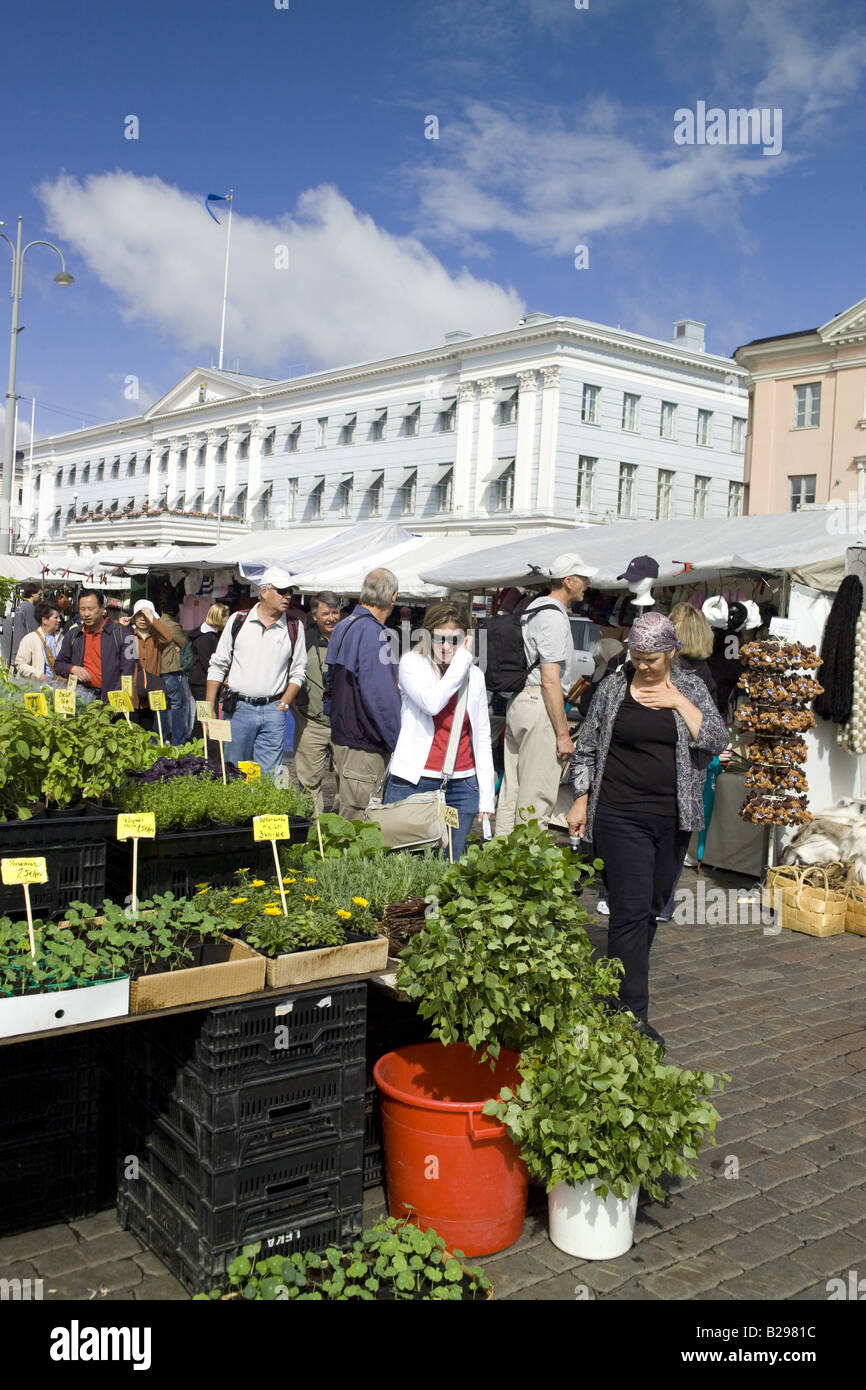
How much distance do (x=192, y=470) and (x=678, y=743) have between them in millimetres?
60033

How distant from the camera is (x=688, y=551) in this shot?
31.0ft

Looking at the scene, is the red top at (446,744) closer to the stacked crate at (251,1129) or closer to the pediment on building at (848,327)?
the stacked crate at (251,1129)

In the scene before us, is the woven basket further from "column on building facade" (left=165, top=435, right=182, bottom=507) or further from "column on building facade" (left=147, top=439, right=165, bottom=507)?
"column on building facade" (left=147, top=439, right=165, bottom=507)

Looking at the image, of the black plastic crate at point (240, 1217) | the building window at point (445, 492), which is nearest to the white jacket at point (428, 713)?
the black plastic crate at point (240, 1217)

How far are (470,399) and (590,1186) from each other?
139 feet

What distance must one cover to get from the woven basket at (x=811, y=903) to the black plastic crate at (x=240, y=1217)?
15.8ft

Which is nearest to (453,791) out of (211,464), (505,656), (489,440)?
(505,656)

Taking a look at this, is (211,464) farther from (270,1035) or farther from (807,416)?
(270,1035)

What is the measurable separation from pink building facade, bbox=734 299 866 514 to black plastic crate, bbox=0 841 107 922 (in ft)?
116

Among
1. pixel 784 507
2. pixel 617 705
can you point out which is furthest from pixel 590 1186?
pixel 784 507

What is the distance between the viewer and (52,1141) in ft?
11.4
